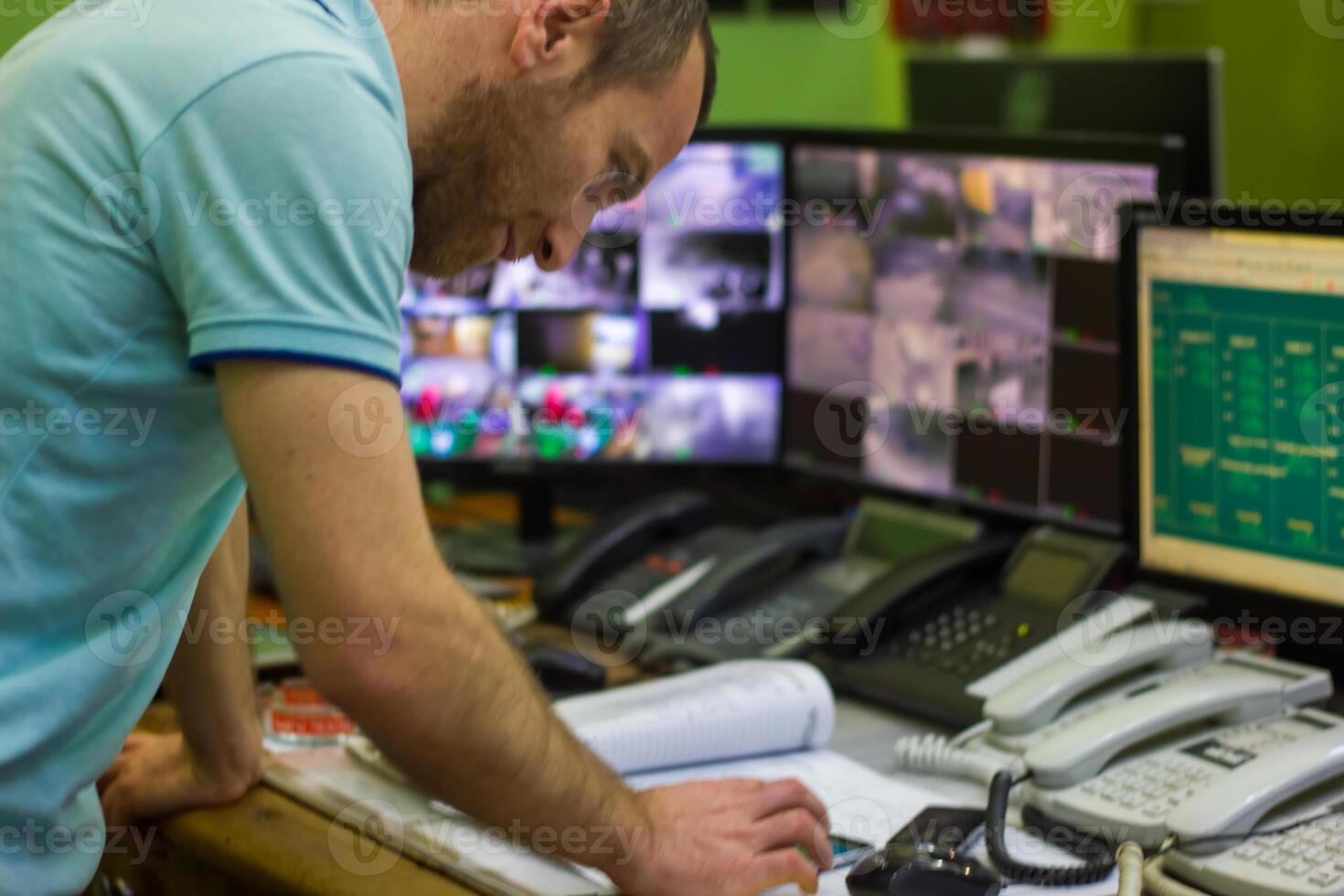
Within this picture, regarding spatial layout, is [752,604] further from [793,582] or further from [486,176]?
[486,176]

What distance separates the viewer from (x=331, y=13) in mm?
894

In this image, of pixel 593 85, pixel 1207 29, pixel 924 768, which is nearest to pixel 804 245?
pixel 924 768

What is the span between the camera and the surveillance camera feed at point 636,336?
1.88m

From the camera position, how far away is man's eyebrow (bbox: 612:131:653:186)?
1.06 metres

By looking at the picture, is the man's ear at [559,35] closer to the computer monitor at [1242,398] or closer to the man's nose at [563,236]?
the man's nose at [563,236]

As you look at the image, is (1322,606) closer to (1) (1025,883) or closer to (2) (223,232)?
(1) (1025,883)

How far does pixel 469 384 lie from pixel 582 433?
147 mm
